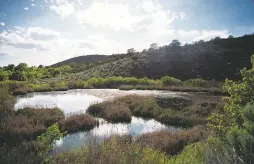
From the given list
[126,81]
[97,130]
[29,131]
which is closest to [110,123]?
[97,130]

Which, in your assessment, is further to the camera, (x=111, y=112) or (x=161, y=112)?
(x=161, y=112)

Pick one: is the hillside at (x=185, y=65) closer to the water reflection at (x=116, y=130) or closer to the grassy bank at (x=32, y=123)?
the water reflection at (x=116, y=130)

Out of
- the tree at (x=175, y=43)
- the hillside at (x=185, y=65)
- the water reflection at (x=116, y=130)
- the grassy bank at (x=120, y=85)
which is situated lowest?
the water reflection at (x=116, y=130)

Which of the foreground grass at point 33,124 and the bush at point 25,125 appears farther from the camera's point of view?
the foreground grass at point 33,124

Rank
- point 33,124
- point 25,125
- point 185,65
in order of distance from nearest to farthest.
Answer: point 25,125, point 33,124, point 185,65

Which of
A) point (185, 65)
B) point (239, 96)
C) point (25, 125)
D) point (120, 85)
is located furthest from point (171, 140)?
point (185, 65)

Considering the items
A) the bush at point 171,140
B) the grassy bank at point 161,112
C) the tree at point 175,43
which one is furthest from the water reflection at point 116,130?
the tree at point 175,43

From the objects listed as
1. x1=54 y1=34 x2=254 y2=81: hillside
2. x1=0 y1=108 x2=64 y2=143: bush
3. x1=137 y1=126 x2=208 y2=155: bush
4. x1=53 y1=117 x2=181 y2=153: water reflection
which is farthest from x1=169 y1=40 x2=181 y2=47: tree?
x1=137 y1=126 x2=208 y2=155: bush

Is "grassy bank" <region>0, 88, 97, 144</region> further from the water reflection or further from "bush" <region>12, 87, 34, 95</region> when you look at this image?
"bush" <region>12, 87, 34, 95</region>

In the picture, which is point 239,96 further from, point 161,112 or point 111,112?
point 161,112

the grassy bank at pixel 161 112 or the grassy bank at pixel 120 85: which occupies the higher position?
the grassy bank at pixel 120 85

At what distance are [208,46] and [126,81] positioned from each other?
5371cm

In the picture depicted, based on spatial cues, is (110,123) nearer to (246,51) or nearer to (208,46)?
(246,51)

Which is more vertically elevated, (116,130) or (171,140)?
(171,140)
